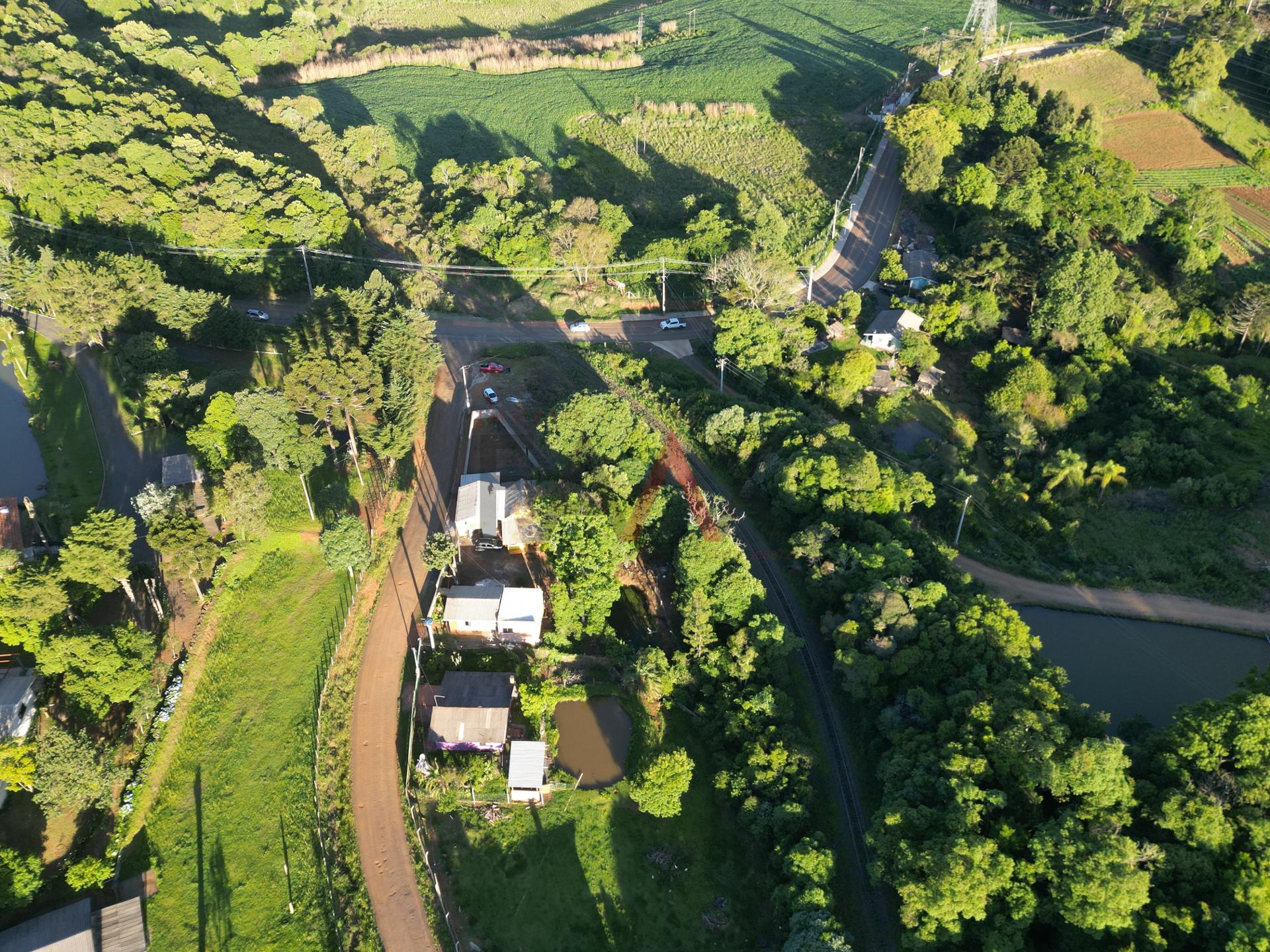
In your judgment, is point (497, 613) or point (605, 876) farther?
point (497, 613)

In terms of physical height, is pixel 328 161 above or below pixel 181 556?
above

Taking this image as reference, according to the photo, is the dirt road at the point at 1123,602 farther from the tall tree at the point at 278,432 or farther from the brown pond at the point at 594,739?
the tall tree at the point at 278,432

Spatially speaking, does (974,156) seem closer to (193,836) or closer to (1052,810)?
(1052,810)

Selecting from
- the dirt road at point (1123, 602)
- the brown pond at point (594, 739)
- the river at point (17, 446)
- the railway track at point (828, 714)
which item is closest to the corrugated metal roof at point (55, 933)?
the brown pond at point (594, 739)

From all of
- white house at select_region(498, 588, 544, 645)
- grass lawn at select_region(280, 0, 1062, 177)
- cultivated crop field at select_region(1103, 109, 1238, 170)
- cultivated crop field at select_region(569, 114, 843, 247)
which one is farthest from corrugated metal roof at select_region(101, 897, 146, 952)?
cultivated crop field at select_region(1103, 109, 1238, 170)

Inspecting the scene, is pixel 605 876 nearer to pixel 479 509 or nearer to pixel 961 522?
pixel 479 509

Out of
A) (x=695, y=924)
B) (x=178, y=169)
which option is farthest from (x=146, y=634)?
(x=178, y=169)

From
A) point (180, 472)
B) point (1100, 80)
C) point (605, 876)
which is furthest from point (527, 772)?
point (1100, 80)
